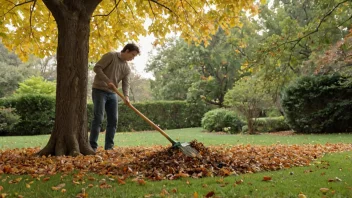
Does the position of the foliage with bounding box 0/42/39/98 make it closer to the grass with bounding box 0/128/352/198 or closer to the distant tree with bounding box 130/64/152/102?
the distant tree with bounding box 130/64/152/102

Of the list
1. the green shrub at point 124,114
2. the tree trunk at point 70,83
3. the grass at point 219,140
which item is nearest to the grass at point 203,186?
the tree trunk at point 70,83

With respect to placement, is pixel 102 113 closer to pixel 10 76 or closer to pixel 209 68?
pixel 209 68

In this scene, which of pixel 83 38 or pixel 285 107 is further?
pixel 285 107

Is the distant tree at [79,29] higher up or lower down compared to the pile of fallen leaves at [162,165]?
higher up

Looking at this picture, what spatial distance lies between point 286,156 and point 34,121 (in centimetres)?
1262

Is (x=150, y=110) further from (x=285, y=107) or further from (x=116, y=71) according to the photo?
(x=116, y=71)

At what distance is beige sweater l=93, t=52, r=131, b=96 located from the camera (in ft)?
18.2

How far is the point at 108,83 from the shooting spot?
537cm

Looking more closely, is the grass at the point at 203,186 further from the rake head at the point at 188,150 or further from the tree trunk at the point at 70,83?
the tree trunk at the point at 70,83

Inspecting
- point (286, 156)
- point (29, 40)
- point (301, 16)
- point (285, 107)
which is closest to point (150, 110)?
point (285, 107)

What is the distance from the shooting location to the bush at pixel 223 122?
586 inches

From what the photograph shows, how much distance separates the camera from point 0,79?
27344 mm

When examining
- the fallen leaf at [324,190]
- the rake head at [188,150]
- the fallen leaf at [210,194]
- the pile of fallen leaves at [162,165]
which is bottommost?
the fallen leaf at [324,190]

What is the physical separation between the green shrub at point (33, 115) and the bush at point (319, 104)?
1029cm
